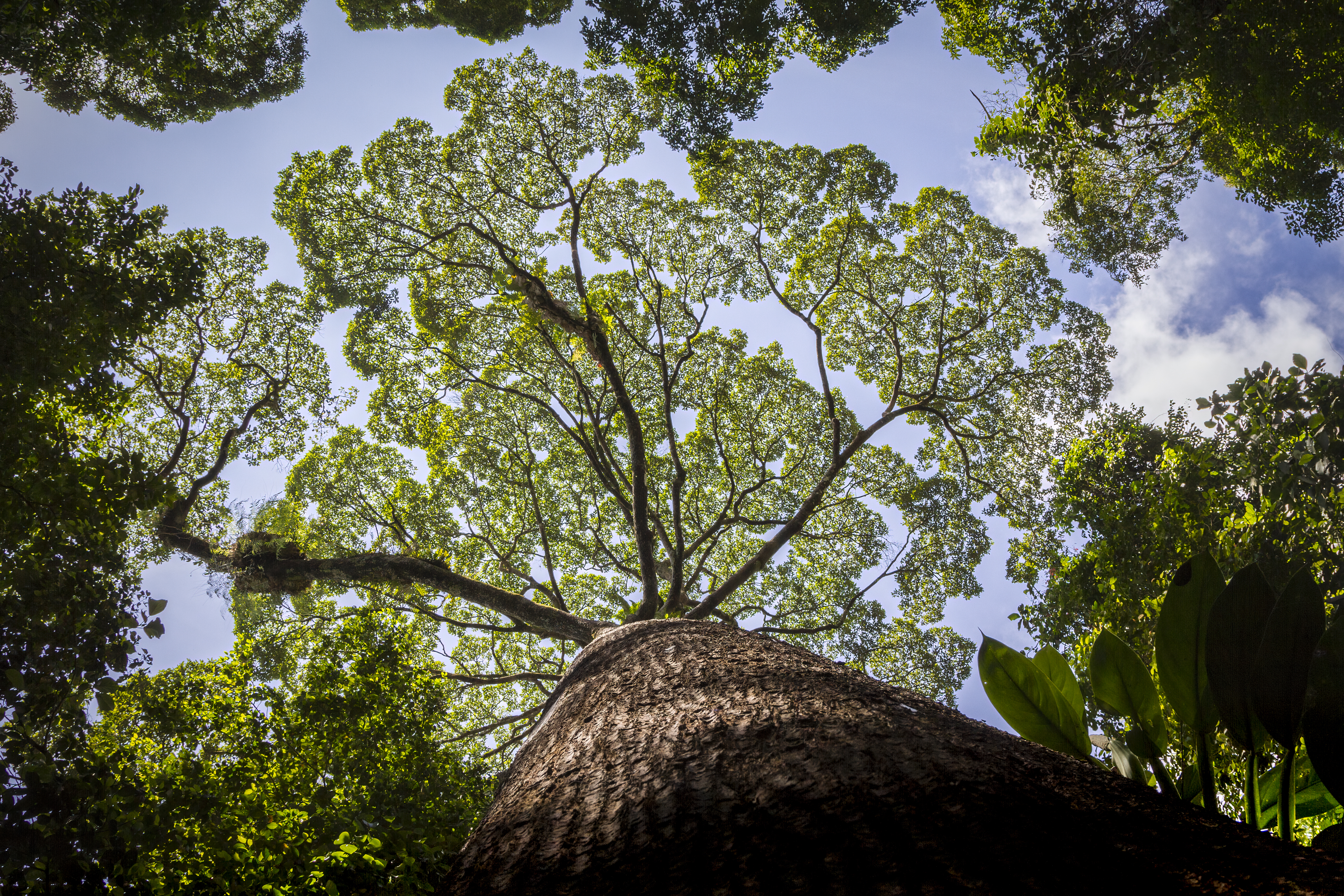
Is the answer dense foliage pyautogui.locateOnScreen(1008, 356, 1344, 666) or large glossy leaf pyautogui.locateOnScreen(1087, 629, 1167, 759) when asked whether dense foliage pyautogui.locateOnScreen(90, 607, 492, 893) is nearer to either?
large glossy leaf pyautogui.locateOnScreen(1087, 629, 1167, 759)

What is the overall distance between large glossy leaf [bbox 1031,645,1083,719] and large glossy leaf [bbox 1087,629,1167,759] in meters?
0.05

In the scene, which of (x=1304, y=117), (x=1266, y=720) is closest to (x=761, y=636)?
(x=1266, y=720)

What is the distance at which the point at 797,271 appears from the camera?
331 inches

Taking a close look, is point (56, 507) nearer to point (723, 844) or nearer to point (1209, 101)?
point (723, 844)

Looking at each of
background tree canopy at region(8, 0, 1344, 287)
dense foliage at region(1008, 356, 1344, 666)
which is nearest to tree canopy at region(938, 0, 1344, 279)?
background tree canopy at region(8, 0, 1344, 287)

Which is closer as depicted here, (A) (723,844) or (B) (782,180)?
(A) (723,844)

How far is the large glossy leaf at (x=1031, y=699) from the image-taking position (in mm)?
1668

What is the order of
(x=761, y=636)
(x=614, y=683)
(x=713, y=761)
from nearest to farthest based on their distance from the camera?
(x=713, y=761) → (x=614, y=683) → (x=761, y=636)

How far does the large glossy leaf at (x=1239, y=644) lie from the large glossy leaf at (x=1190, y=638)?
13 centimetres

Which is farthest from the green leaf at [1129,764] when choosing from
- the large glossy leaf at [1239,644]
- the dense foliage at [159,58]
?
the dense foliage at [159,58]

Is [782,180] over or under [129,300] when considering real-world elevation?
over

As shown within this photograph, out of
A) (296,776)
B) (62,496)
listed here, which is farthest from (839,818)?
(62,496)

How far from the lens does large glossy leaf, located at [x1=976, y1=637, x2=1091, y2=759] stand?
1.67m

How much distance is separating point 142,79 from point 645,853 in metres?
11.1
